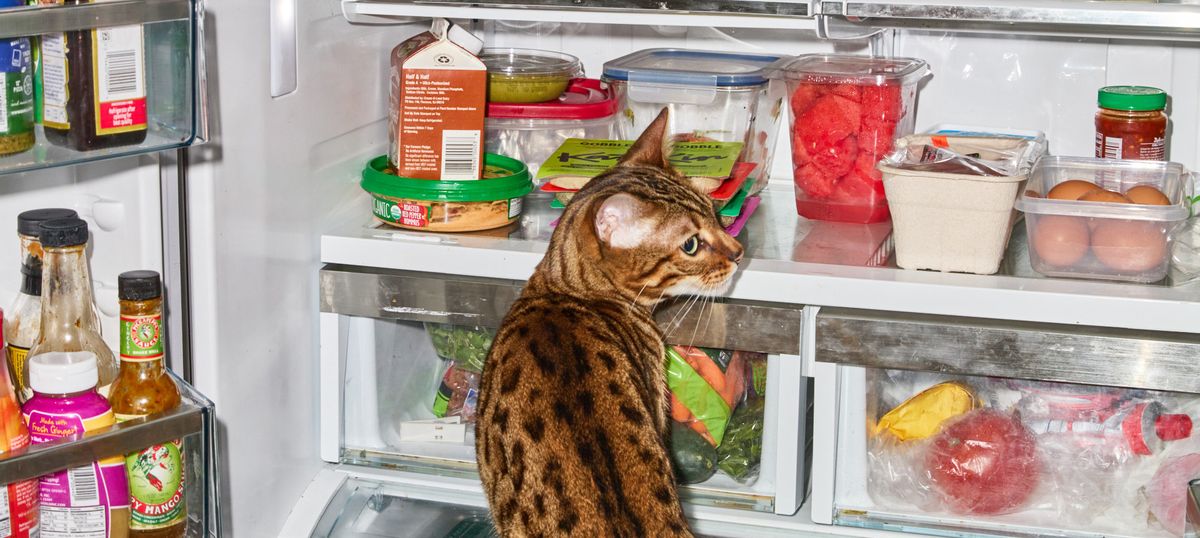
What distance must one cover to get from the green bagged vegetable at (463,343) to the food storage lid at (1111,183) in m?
0.73

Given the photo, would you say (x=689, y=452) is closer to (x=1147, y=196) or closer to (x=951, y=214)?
(x=951, y=214)

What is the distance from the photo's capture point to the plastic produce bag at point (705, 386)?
1659mm

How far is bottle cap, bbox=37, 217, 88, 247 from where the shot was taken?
1.12 metres

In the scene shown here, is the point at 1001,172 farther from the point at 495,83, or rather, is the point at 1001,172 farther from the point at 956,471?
the point at 495,83

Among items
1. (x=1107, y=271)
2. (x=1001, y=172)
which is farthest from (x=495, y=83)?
(x=1107, y=271)

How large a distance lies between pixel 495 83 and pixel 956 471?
33.5 inches

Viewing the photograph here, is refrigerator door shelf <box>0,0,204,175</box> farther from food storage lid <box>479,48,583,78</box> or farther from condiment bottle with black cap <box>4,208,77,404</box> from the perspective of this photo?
food storage lid <box>479,48,583,78</box>

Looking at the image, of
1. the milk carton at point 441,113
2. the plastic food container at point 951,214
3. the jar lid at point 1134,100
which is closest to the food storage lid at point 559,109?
the milk carton at point 441,113

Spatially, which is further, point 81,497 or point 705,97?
point 705,97

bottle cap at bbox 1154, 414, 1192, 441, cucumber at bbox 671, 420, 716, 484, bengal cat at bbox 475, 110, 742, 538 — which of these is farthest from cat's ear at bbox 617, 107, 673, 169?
bottle cap at bbox 1154, 414, 1192, 441

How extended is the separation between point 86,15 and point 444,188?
69cm

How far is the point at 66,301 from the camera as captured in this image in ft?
3.84

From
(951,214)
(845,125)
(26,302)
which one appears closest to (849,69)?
(845,125)

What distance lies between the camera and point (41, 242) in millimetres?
1141
